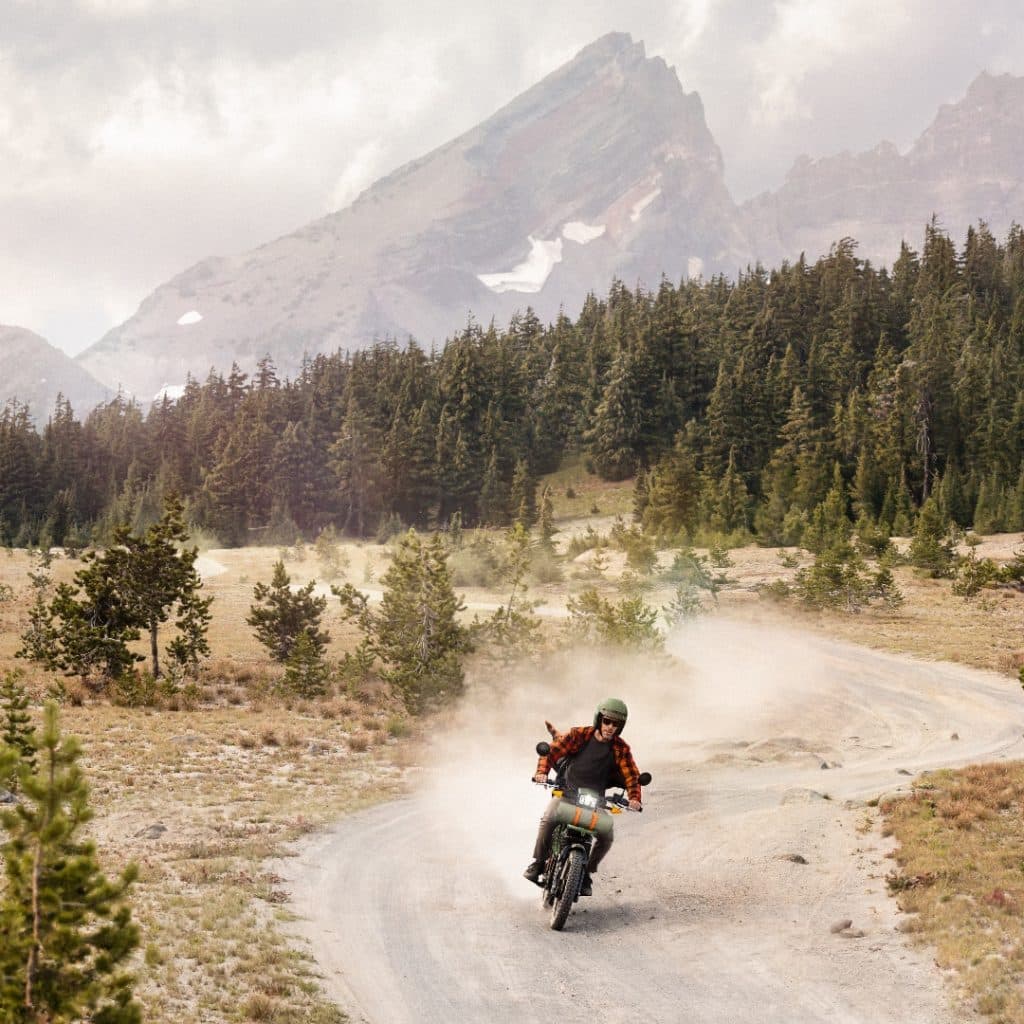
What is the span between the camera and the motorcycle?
10.3m

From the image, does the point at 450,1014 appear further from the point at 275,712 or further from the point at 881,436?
the point at 881,436

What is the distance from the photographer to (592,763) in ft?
35.5

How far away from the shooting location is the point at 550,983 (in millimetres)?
8906

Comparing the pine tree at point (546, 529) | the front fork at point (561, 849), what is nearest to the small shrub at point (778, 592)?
the pine tree at point (546, 529)

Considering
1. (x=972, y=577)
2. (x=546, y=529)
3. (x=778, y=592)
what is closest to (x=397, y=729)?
(x=778, y=592)

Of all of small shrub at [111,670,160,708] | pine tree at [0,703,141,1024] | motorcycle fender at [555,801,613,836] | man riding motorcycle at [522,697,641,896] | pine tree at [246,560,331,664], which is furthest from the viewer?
pine tree at [246,560,331,664]

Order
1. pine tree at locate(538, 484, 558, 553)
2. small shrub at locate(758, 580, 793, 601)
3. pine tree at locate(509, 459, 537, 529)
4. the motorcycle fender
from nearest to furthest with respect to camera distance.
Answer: the motorcycle fender
small shrub at locate(758, 580, 793, 601)
pine tree at locate(538, 484, 558, 553)
pine tree at locate(509, 459, 537, 529)

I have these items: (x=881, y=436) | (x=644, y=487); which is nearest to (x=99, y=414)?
(x=644, y=487)

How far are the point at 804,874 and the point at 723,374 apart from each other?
8215 cm

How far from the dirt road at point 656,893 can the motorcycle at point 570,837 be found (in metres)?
0.34

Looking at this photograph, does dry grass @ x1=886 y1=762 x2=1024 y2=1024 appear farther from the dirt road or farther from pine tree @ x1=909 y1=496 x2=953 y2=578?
pine tree @ x1=909 y1=496 x2=953 y2=578

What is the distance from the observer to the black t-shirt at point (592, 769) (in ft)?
35.4

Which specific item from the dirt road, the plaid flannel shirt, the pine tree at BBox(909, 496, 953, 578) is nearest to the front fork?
the dirt road

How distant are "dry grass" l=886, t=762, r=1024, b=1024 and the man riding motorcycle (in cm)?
344
